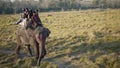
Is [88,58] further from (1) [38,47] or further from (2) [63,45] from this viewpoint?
(2) [63,45]

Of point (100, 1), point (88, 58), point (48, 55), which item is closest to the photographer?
point (88, 58)

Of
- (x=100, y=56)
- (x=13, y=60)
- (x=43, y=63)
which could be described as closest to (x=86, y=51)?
(x=100, y=56)

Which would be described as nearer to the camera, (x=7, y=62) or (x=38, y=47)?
(x=38, y=47)

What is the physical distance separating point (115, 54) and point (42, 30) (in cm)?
398

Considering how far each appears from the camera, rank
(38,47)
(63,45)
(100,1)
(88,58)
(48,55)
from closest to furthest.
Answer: (38,47) < (88,58) < (48,55) < (63,45) < (100,1)

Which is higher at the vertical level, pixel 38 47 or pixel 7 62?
pixel 38 47

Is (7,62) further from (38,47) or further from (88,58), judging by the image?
(88,58)

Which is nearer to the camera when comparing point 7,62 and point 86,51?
point 7,62

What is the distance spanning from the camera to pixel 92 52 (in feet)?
37.6

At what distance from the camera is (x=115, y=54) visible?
1088 cm

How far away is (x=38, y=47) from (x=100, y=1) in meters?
69.2

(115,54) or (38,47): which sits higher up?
(38,47)

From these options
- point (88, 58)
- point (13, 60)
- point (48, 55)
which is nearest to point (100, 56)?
point (88, 58)

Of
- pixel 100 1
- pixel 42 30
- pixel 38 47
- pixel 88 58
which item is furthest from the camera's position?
pixel 100 1
